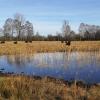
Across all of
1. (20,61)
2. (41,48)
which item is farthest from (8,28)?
(20,61)

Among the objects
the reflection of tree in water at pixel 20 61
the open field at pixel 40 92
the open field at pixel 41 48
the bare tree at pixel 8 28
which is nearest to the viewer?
the open field at pixel 40 92

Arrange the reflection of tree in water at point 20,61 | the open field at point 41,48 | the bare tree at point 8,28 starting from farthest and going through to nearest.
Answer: the bare tree at point 8,28, the open field at point 41,48, the reflection of tree in water at point 20,61

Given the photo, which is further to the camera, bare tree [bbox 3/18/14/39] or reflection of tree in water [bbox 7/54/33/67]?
bare tree [bbox 3/18/14/39]

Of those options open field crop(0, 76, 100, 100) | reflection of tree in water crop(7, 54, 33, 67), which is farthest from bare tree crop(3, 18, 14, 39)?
open field crop(0, 76, 100, 100)

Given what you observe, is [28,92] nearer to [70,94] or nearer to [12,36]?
[70,94]

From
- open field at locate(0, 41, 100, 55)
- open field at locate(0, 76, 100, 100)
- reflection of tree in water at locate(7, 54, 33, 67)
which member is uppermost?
open field at locate(0, 41, 100, 55)

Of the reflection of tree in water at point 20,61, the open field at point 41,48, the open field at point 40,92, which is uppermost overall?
the open field at point 41,48

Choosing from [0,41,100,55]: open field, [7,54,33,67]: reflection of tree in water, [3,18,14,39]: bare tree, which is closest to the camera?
[7,54,33,67]: reflection of tree in water

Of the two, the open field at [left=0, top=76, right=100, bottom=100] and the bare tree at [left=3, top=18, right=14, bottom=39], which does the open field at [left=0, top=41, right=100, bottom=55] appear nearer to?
the open field at [left=0, top=76, right=100, bottom=100]

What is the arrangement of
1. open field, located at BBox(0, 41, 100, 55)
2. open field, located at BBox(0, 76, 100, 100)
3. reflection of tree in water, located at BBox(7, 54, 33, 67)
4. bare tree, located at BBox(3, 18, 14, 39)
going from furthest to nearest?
1. bare tree, located at BBox(3, 18, 14, 39)
2. open field, located at BBox(0, 41, 100, 55)
3. reflection of tree in water, located at BBox(7, 54, 33, 67)
4. open field, located at BBox(0, 76, 100, 100)

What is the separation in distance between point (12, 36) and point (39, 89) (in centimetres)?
7466

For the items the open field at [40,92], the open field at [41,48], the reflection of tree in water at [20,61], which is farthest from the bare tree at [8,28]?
the open field at [40,92]

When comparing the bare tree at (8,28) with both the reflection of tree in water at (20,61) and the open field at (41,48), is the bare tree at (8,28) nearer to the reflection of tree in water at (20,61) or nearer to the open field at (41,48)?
the open field at (41,48)

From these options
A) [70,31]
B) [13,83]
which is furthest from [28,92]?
[70,31]
